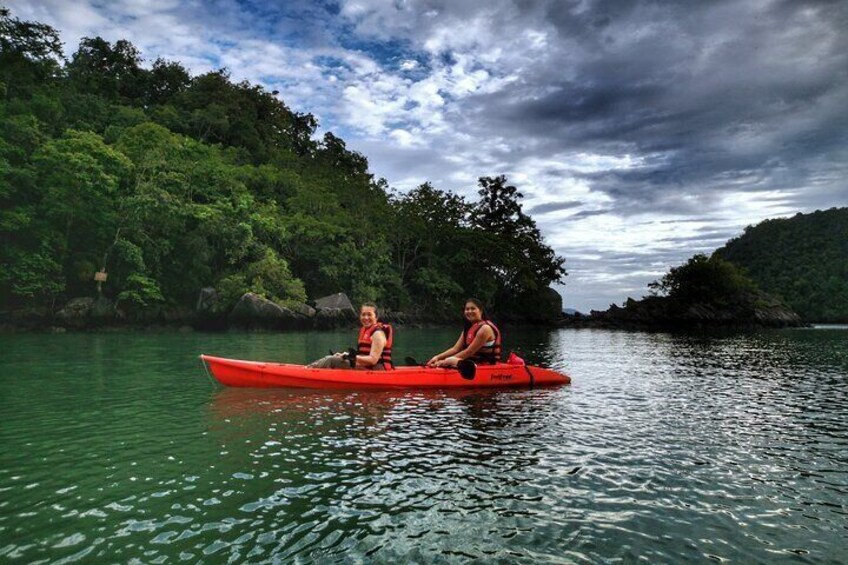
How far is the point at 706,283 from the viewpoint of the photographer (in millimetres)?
65750

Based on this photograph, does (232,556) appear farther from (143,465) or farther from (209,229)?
(209,229)

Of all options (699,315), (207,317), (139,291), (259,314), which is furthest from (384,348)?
(699,315)

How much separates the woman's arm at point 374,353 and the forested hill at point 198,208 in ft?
80.6

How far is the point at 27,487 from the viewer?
5.43m

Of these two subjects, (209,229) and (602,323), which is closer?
(209,229)

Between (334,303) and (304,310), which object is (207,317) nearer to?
(304,310)

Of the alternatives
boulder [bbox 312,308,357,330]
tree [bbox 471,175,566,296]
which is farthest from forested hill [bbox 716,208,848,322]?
boulder [bbox 312,308,357,330]

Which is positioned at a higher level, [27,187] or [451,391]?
[27,187]

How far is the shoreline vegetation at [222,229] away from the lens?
30.7 meters

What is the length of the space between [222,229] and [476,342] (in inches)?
1094

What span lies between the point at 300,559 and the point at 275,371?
794cm

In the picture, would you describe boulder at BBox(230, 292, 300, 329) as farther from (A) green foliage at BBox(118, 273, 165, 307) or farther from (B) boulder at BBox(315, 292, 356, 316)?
(A) green foliage at BBox(118, 273, 165, 307)

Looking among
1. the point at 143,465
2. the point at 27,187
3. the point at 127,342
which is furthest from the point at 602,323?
the point at 143,465

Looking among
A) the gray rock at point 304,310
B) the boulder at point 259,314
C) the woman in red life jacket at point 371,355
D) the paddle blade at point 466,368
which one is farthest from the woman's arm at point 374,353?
the gray rock at point 304,310
